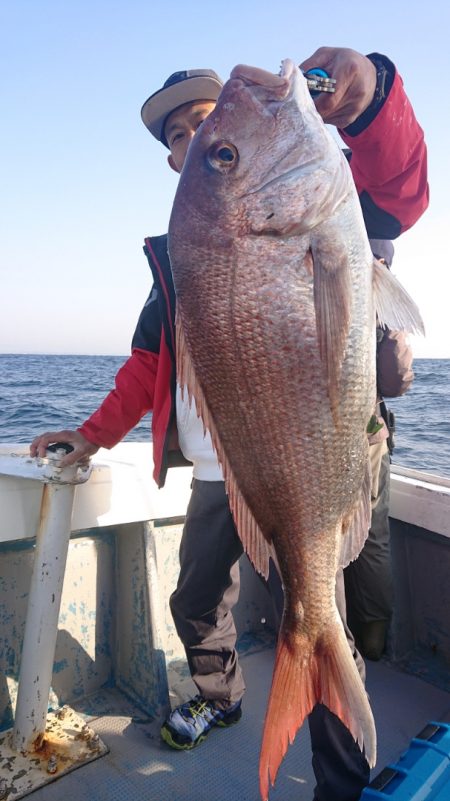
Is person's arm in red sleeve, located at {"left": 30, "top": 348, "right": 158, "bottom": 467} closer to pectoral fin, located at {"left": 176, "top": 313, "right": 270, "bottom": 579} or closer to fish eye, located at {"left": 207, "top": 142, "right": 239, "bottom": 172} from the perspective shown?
pectoral fin, located at {"left": 176, "top": 313, "right": 270, "bottom": 579}

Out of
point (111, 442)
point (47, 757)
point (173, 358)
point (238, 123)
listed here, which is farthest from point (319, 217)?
point (47, 757)

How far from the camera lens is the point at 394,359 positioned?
207cm

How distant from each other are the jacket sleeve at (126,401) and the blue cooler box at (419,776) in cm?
163

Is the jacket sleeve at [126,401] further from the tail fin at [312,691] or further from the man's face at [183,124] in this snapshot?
the tail fin at [312,691]

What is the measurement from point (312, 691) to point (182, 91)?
2301 mm

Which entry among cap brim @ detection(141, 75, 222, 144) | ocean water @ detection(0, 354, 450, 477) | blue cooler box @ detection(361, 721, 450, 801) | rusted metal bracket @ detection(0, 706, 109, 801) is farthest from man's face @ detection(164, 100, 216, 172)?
ocean water @ detection(0, 354, 450, 477)

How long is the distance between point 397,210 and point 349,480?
1.02 metres

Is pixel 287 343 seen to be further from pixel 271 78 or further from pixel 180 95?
pixel 180 95

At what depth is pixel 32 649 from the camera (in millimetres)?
2471

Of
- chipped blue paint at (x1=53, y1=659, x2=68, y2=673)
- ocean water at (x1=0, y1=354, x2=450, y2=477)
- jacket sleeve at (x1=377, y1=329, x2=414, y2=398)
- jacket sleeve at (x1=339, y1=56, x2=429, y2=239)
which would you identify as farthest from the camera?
ocean water at (x1=0, y1=354, x2=450, y2=477)

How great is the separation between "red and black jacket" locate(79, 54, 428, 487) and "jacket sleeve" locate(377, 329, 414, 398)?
412 millimetres

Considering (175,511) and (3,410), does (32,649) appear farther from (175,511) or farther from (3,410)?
(3,410)

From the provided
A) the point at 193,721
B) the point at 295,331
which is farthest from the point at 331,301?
the point at 193,721

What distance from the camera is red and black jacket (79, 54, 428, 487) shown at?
183 centimetres
